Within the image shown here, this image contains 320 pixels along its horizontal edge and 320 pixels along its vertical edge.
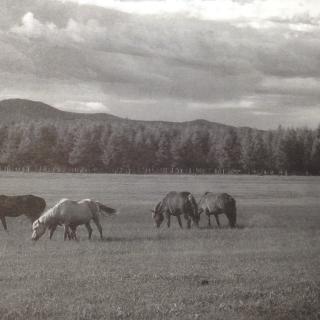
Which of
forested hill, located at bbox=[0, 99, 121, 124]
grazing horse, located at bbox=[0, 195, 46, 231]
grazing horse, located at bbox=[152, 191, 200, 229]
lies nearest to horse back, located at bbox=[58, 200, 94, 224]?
grazing horse, located at bbox=[0, 195, 46, 231]

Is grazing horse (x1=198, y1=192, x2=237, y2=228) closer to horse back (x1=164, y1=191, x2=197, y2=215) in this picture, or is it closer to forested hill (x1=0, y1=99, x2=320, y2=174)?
horse back (x1=164, y1=191, x2=197, y2=215)

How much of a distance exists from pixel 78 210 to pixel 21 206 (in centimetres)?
154

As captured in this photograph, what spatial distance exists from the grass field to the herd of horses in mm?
279

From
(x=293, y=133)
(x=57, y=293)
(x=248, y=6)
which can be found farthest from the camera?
(x=293, y=133)

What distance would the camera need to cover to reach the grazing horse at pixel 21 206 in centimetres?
1233

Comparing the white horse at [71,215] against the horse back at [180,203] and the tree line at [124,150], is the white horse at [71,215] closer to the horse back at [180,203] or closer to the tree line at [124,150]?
the tree line at [124,150]

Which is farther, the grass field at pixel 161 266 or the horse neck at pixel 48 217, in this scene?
the horse neck at pixel 48 217

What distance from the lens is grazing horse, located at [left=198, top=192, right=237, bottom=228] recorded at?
14.1 meters

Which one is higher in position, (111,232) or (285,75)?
(285,75)

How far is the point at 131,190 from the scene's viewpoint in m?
18.5

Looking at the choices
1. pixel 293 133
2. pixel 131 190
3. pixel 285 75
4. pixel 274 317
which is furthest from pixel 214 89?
pixel 131 190

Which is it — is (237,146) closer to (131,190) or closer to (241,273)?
(131,190)

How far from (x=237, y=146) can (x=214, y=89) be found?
903 centimetres

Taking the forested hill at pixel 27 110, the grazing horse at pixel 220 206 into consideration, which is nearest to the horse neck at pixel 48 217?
the forested hill at pixel 27 110
